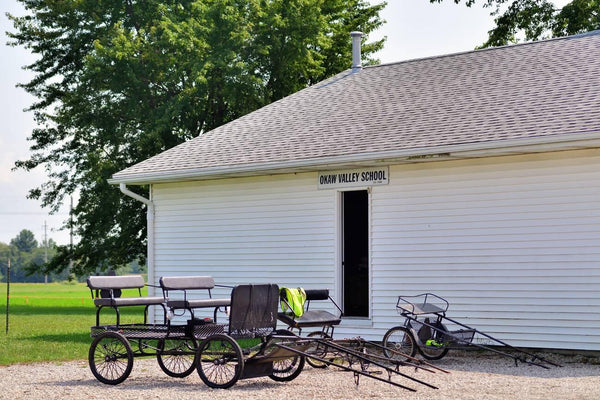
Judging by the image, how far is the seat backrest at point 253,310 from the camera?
37.0ft

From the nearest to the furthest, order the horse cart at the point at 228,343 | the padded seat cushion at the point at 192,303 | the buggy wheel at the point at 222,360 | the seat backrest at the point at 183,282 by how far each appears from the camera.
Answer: the buggy wheel at the point at 222,360 < the horse cart at the point at 228,343 < the padded seat cushion at the point at 192,303 < the seat backrest at the point at 183,282

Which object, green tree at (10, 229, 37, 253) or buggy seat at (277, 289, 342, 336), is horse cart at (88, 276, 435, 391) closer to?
buggy seat at (277, 289, 342, 336)

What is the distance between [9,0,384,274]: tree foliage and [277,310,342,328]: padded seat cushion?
64.4 ft

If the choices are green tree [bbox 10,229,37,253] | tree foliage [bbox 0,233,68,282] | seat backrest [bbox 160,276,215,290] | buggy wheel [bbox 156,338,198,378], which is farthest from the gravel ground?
green tree [bbox 10,229,37,253]

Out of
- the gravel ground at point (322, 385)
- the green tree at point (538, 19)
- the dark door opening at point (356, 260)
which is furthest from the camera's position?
the green tree at point (538, 19)

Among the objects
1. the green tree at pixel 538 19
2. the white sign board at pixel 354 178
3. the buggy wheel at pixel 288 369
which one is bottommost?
the buggy wheel at pixel 288 369

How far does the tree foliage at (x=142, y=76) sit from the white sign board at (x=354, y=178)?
14951mm

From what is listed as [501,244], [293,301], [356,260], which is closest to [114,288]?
[293,301]

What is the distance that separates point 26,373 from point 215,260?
6701 millimetres

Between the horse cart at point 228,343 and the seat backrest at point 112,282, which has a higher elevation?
the seat backrest at point 112,282

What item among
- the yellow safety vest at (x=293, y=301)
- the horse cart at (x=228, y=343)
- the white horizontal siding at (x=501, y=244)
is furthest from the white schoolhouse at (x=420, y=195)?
the yellow safety vest at (x=293, y=301)

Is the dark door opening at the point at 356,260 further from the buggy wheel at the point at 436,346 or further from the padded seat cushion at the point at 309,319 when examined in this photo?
the padded seat cushion at the point at 309,319

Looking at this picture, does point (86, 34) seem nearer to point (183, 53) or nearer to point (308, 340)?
point (183, 53)

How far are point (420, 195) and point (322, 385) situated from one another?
560cm
